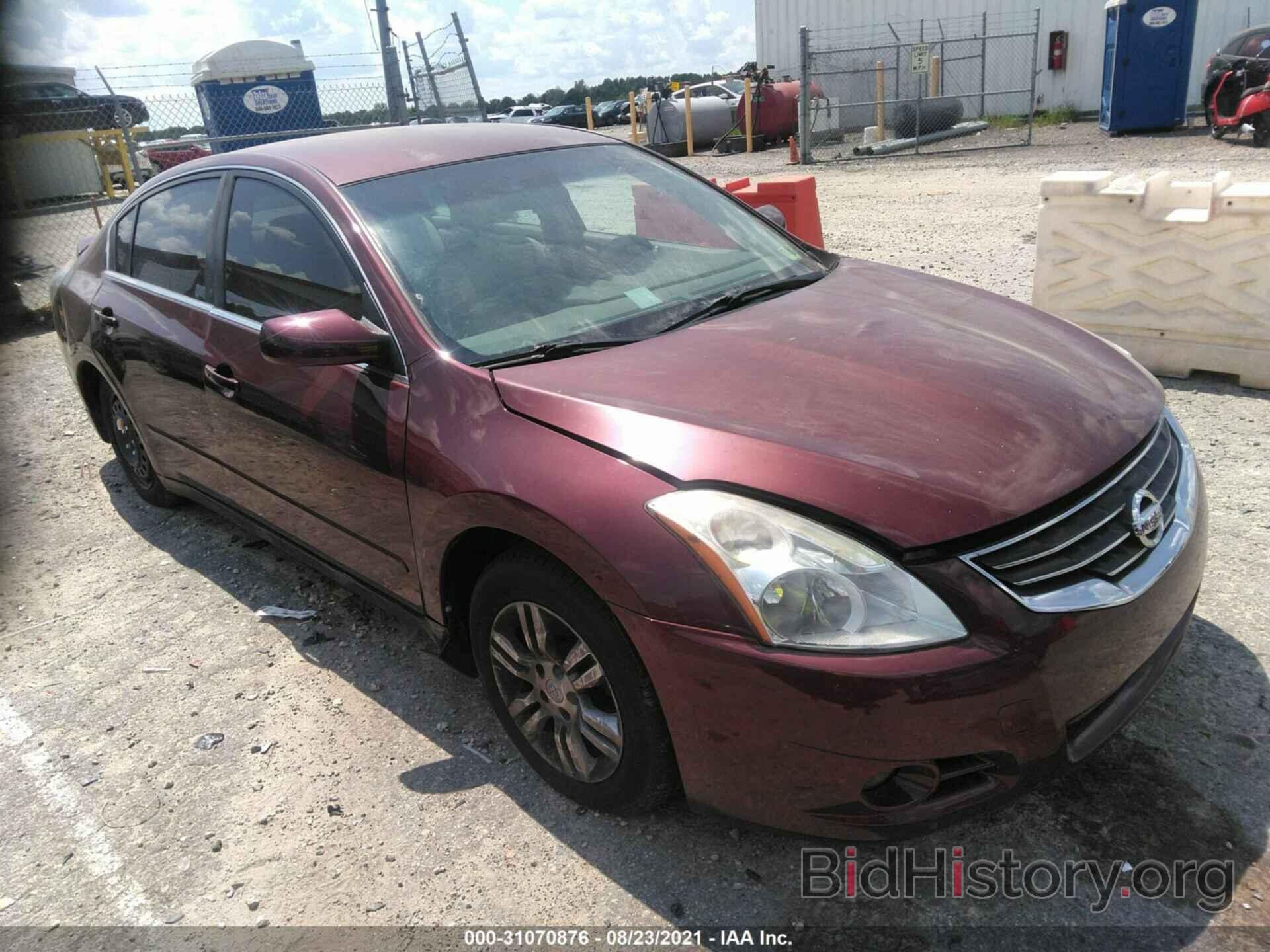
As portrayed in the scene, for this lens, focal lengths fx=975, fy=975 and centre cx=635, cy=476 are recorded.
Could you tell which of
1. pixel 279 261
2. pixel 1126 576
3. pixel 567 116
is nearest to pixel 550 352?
pixel 279 261

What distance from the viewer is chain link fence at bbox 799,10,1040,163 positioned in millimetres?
19438

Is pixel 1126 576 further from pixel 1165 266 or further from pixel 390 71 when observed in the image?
pixel 390 71

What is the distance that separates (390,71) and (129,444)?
828cm

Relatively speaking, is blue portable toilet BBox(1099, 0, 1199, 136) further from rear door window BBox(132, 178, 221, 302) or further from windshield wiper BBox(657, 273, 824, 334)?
rear door window BBox(132, 178, 221, 302)

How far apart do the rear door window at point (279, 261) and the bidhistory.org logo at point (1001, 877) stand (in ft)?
6.33

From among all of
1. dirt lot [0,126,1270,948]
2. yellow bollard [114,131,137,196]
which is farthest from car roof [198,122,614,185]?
yellow bollard [114,131,137,196]

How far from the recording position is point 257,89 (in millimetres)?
17609

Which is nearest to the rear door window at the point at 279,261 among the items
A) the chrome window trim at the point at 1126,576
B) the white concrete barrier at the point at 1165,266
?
the chrome window trim at the point at 1126,576

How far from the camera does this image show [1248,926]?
209 centimetres

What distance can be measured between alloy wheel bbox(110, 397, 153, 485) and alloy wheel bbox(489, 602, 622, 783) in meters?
2.77

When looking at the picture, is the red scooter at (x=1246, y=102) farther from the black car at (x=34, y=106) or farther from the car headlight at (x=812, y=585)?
the black car at (x=34, y=106)

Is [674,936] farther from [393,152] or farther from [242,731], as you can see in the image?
[393,152]

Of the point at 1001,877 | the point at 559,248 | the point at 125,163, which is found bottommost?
the point at 1001,877

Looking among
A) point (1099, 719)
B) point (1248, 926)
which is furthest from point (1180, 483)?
point (1248, 926)
